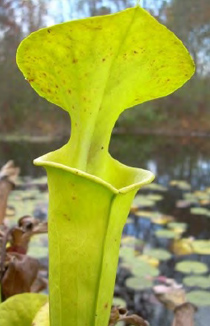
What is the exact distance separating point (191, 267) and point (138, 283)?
0.20m

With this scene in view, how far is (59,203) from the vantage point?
1.01 ft

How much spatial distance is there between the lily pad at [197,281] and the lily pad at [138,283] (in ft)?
0.37

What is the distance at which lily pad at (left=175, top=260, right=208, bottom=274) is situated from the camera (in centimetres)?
118

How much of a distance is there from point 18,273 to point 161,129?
6338 mm

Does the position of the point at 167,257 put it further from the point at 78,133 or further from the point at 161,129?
the point at 161,129

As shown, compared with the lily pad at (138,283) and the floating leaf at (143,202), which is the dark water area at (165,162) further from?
the lily pad at (138,283)

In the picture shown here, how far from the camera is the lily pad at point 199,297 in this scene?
3.18 feet

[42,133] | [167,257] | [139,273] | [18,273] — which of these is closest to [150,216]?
[167,257]

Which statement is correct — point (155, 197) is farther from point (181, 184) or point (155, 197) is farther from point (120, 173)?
point (120, 173)

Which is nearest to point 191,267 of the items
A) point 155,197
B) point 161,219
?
point 161,219

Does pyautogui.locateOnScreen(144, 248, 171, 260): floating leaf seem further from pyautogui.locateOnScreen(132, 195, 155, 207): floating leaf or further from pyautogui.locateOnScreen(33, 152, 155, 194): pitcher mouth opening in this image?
pyautogui.locateOnScreen(33, 152, 155, 194): pitcher mouth opening

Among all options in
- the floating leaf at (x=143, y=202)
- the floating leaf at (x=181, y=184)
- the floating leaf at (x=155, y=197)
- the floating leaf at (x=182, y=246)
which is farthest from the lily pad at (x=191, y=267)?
the floating leaf at (x=181, y=184)

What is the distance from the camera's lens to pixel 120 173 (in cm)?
35

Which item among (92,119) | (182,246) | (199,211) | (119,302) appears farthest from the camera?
(199,211)
